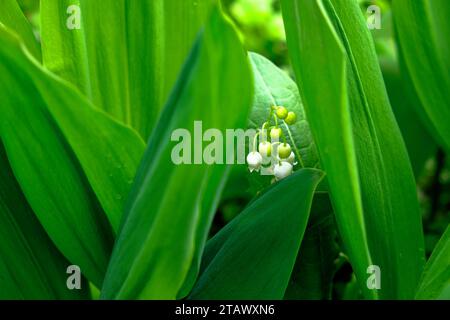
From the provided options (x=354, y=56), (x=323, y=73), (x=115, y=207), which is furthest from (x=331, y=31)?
(x=115, y=207)

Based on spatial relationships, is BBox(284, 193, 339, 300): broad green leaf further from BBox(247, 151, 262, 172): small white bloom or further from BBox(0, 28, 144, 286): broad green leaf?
BBox(0, 28, 144, 286): broad green leaf

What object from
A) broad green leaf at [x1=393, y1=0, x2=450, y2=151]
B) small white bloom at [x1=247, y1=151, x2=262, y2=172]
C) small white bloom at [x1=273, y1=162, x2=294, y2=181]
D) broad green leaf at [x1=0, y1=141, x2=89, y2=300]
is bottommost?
broad green leaf at [x1=0, y1=141, x2=89, y2=300]

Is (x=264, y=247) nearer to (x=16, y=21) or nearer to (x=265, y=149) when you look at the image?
(x=265, y=149)

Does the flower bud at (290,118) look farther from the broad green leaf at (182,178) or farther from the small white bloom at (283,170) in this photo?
the broad green leaf at (182,178)

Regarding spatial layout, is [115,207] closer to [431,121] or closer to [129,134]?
[129,134]

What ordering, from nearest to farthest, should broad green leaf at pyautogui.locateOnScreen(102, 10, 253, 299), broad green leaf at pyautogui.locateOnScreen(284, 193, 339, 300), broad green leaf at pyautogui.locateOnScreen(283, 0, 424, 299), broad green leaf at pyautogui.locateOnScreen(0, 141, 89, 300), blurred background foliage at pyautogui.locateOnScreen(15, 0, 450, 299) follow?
1. broad green leaf at pyautogui.locateOnScreen(102, 10, 253, 299)
2. broad green leaf at pyautogui.locateOnScreen(283, 0, 424, 299)
3. broad green leaf at pyautogui.locateOnScreen(0, 141, 89, 300)
4. broad green leaf at pyautogui.locateOnScreen(284, 193, 339, 300)
5. blurred background foliage at pyautogui.locateOnScreen(15, 0, 450, 299)

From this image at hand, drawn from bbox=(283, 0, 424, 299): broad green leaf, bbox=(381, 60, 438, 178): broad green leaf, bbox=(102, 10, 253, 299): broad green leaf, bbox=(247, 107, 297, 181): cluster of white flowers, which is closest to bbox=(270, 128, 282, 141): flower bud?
bbox=(247, 107, 297, 181): cluster of white flowers

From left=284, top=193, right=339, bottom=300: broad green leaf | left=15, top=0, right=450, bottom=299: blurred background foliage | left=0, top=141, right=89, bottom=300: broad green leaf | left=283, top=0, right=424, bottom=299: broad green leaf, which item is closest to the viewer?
left=283, top=0, right=424, bottom=299: broad green leaf

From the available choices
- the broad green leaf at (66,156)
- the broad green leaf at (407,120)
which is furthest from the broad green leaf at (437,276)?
the broad green leaf at (407,120)
